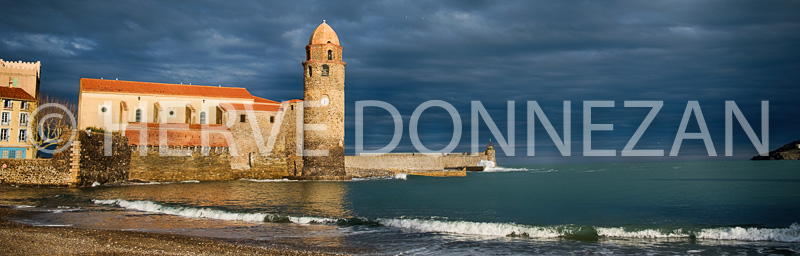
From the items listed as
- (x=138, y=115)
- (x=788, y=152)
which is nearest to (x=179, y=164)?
(x=138, y=115)

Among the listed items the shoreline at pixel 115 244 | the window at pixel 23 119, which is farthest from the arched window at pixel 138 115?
the shoreline at pixel 115 244

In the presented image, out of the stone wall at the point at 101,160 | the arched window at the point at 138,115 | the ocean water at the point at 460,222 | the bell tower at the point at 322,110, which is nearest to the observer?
the ocean water at the point at 460,222

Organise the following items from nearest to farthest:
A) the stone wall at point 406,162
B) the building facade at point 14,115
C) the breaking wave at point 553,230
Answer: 1. the breaking wave at point 553,230
2. the building facade at point 14,115
3. the stone wall at point 406,162

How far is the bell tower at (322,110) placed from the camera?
34594 mm

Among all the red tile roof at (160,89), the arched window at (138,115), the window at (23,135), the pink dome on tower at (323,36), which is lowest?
the window at (23,135)

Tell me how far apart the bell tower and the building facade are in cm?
1769

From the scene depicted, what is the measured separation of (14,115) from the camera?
33219mm

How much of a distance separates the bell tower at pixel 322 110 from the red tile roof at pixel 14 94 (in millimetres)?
18000

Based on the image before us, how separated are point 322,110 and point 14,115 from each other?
764 inches

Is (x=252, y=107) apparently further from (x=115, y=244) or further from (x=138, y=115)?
(x=115, y=244)

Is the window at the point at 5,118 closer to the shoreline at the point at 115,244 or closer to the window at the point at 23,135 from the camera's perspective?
the window at the point at 23,135

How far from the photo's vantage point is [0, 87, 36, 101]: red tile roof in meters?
33.0

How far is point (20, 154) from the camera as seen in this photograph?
33281mm

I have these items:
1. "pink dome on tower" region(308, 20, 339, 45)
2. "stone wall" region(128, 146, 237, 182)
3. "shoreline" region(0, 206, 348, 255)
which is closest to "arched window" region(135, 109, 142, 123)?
"stone wall" region(128, 146, 237, 182)
